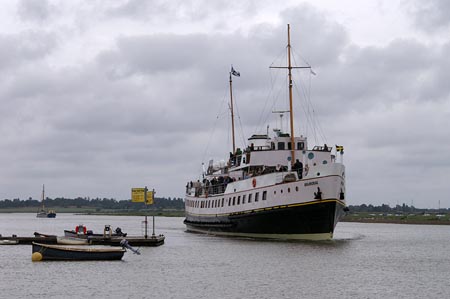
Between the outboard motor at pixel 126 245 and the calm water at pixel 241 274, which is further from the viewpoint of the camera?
the outboard motor at pixel 126 245

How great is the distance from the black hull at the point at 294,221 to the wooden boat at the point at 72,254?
619 inches

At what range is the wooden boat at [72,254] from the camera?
46.5m

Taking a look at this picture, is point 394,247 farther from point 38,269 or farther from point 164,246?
point 38,269

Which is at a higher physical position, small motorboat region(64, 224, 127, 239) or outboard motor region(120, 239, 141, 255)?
small motorboat region(64, 224, 127, 239)

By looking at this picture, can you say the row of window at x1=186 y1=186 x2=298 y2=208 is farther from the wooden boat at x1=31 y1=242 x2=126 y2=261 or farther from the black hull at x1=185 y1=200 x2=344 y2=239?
the wooden boat at x1=31 y1=242 x2=126 y2=261

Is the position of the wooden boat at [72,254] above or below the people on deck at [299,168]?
below

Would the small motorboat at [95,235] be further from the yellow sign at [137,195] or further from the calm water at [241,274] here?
the yellow sign at [137,195]

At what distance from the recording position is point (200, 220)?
79.4 m

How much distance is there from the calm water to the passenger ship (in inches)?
85.9

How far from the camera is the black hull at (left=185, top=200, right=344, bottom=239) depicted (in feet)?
184

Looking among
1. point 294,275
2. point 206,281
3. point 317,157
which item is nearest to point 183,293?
point 206,281


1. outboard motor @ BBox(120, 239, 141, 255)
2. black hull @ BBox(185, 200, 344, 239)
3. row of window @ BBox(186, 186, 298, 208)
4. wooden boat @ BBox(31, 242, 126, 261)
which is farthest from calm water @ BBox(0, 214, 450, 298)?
row of window @ BBox(186, 186, 298, 208)

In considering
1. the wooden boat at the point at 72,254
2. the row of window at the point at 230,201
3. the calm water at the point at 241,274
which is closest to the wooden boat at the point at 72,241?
the calm water at the point at 241,274

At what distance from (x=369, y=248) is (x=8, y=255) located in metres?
28.4
